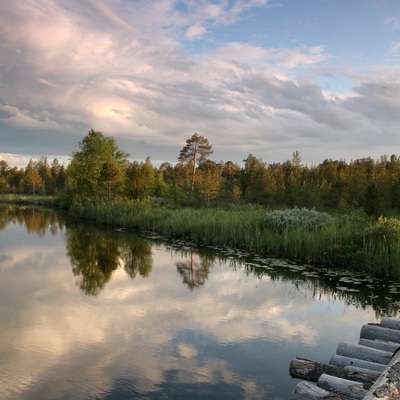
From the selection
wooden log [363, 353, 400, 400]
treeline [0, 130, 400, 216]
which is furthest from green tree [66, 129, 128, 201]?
wooden log [363, 353, 400, 400]

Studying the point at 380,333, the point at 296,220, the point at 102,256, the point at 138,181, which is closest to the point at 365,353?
the point at 380,333

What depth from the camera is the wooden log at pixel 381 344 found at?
5047 mm

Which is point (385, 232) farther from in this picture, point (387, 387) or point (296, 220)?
point (387, 387)

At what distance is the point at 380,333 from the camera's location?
564 centimetres

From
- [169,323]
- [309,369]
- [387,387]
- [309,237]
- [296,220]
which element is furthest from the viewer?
[296,220]

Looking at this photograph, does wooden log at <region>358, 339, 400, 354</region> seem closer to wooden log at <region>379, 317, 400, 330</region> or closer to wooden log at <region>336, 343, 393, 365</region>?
wooden log at <region>336, 343, 393, 365</region>

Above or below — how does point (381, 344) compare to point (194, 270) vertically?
above

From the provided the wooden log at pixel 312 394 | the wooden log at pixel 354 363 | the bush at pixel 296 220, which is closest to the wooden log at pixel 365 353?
the wooden log at pixel 354 363

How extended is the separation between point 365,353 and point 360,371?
0.55 metres

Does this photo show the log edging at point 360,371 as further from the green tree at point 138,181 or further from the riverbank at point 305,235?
the green tree at point 138,181

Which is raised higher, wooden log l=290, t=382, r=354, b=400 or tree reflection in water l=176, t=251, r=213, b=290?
wooden log l=290, t=382, r=354, b=400

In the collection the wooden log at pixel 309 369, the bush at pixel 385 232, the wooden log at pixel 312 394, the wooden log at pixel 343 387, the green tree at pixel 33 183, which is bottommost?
the wooden log at pixel 309 369

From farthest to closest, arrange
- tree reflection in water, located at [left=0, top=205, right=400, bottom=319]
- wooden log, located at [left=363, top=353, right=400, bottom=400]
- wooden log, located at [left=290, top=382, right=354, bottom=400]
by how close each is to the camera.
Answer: tree reflection in water, located at [left=0, top=205, right=400, bottom=319] < wooden log, located at [left=290, top=382, right=354, bottom=400] < wooden log, located at [left=363, top=353, right=400, bottom=400]

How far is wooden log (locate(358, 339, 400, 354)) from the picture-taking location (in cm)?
505
